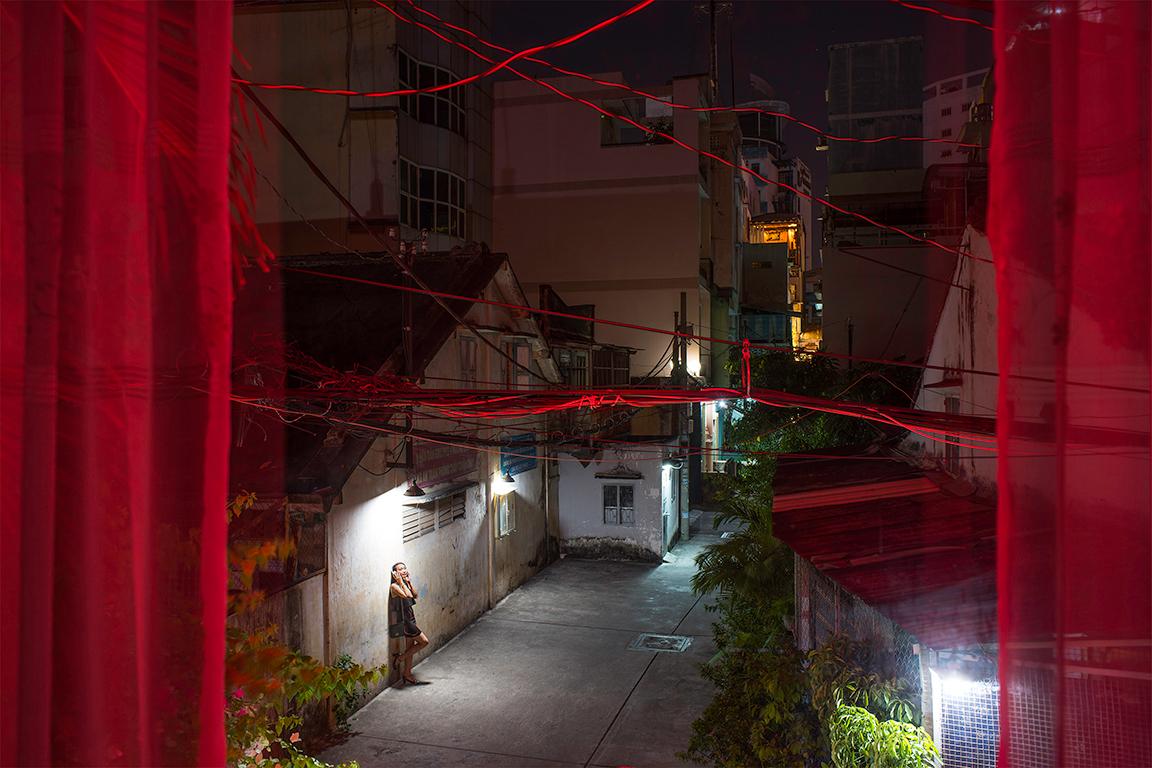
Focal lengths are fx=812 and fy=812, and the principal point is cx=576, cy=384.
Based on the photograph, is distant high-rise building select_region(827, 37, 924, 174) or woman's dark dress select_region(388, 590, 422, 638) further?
distant high-rise building select_region(827, 37, 924, 174)

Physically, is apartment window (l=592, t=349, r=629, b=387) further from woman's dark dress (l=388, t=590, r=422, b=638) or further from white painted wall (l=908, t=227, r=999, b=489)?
white painted wall (l=908, t=227, r=999, b=489)

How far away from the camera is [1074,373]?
220cm

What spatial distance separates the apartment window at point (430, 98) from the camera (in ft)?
72.8

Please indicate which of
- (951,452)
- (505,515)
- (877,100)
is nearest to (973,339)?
(951,452)

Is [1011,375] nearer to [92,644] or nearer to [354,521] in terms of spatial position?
[92,644]

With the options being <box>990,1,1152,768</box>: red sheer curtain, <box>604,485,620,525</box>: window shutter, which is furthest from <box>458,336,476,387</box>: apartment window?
<box>990,1,1152,768</box>: red sheer curtain

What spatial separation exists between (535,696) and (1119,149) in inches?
477

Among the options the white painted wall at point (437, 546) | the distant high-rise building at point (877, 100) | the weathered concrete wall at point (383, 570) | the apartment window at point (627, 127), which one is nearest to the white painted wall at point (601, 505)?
the white painted wall at point (437, 546)

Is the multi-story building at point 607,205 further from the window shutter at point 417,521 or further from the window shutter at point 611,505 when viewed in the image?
the window shutter at point 417,521

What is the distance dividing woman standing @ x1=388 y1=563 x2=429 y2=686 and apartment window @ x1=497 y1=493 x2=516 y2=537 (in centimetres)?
522

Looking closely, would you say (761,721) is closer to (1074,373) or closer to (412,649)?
(412,649)

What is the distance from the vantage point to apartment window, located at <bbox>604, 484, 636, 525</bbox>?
22766 millimetres

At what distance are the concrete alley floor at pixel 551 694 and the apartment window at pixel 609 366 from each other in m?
7.62

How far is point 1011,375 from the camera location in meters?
2.21
